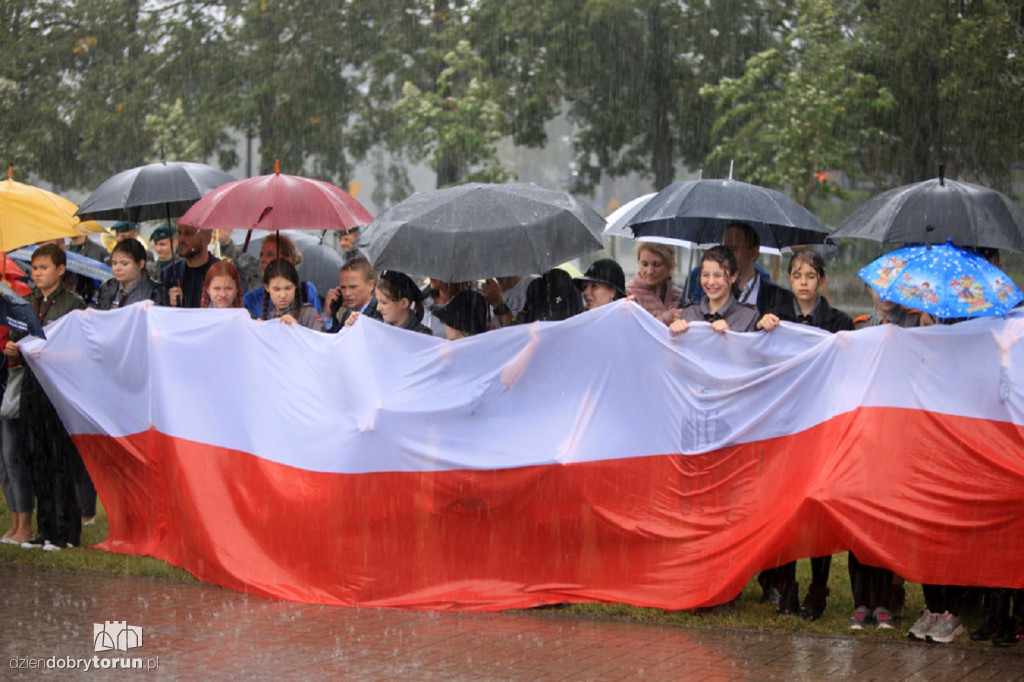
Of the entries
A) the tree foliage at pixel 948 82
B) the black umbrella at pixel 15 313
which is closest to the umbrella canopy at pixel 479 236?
the black umbrella at pixel 15 313

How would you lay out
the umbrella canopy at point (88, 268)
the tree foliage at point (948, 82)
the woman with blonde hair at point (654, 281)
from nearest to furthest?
the woman with blonde hair at point (654, 281), the umbrella canopy at point (88, 268), the tree foliage at point (948, 82)

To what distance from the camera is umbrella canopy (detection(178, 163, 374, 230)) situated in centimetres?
776

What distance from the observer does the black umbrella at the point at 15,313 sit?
7.62 m

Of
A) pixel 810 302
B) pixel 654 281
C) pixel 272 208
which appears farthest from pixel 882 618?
pixel 272 208

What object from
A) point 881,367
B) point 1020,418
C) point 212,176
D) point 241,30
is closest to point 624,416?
point 881,367

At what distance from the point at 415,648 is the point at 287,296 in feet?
8.70

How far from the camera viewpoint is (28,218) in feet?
27.8

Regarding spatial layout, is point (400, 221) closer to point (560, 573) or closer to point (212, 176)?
point (560, 573)

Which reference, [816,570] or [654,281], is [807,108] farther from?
[816,570]

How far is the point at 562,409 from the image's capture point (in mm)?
6867

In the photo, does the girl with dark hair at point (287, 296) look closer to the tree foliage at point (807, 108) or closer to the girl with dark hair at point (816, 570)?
the girl with dark hair at point (816, 570)

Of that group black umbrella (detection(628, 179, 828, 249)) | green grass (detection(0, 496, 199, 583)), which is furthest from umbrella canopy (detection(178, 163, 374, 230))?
green grass (detection(0, 496, 199, 583))

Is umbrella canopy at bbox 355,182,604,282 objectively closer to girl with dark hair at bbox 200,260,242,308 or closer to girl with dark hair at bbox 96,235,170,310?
girl with dark hair at bbox 200,260,242,308

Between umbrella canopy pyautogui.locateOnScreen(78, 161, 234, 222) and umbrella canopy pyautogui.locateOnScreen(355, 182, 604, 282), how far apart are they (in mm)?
2424
